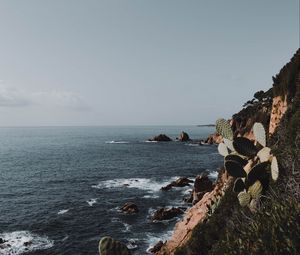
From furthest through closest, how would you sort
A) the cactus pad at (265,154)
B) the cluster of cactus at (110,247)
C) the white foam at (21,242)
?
the white foam at (21,242), the cactus pad at (265,154), the cluster of cactus at (110,247)

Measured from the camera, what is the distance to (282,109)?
27188 millimetres

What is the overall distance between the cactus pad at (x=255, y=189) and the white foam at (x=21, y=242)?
87.5 ft

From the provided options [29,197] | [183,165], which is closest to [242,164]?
[29,197]

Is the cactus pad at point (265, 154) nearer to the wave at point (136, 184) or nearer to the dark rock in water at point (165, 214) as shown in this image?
the dark rock in water at point (165, 214)

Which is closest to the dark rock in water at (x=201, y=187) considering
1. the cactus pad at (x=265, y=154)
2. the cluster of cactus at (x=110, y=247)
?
the cactus pad at (x=265, y=154)

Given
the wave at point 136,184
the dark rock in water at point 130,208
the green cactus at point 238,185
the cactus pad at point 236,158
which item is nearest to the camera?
the green cactus at point 238,185

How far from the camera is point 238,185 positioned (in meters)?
13.6

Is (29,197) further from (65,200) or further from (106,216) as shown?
(106,216)

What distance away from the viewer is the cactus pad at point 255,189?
12.6m

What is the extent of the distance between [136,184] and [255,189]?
1954 inches

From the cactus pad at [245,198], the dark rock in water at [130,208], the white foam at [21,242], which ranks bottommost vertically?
the white foam at [21,242]

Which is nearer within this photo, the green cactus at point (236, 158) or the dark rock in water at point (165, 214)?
the green cactus at point (236, 158)

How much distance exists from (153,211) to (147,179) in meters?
21.8

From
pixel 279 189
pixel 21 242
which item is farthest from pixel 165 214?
pixel 279 189
